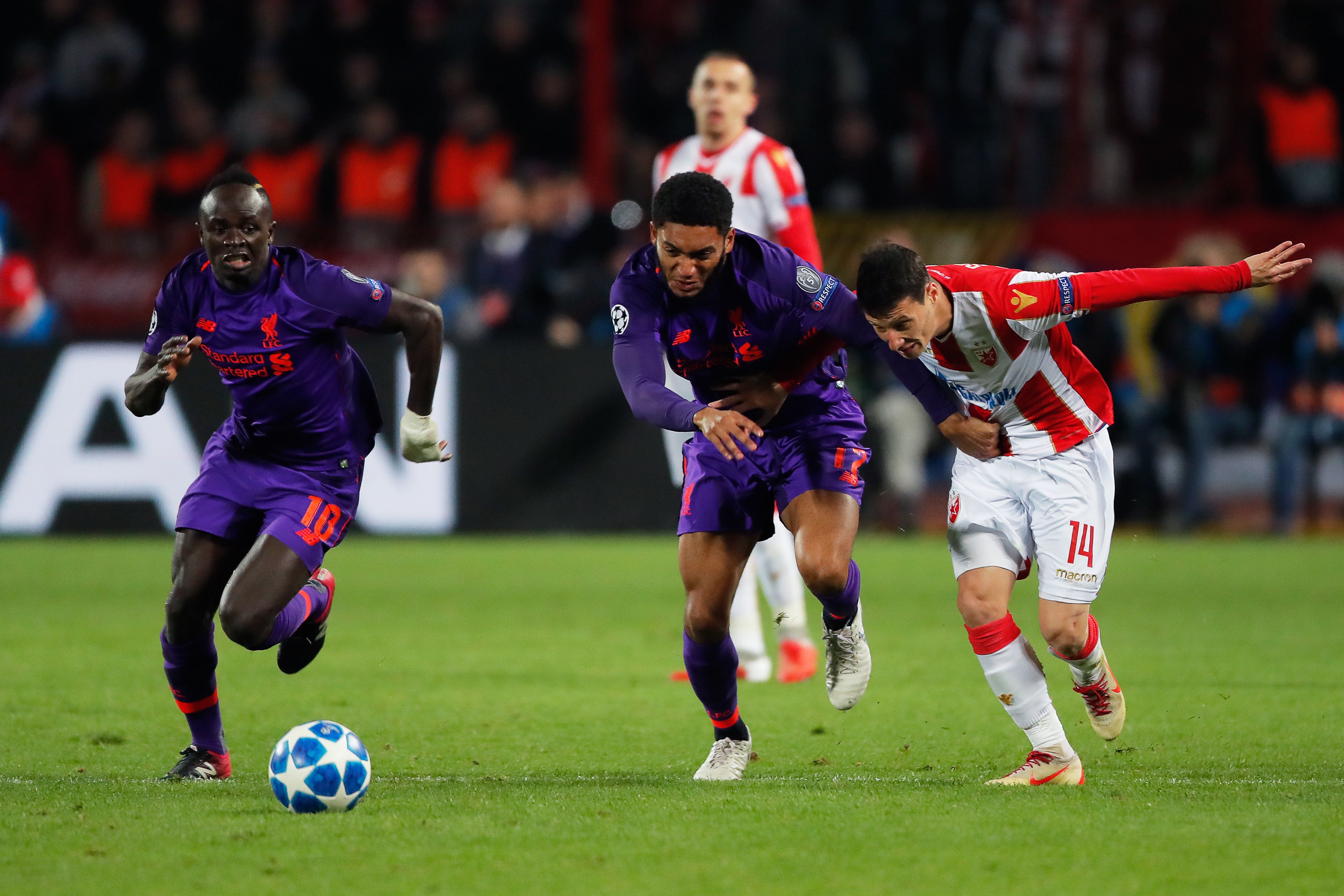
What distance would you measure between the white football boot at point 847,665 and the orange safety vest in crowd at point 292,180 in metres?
11.5

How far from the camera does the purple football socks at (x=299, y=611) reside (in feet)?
18.6

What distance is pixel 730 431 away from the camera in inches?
191

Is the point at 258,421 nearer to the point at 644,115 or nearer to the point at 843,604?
the point at 843,604

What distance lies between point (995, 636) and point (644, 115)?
12.6m

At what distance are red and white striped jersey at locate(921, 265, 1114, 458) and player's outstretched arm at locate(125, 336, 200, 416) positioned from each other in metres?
2.32

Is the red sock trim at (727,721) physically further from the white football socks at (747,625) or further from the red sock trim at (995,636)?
the white football socks at (747,625)

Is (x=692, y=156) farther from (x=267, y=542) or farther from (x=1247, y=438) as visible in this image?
(x=1247, y=438)

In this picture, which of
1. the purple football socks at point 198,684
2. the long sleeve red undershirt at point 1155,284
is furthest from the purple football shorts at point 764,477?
the purple football socks at point 198,684

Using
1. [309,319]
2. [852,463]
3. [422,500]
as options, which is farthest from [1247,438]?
[309,319]

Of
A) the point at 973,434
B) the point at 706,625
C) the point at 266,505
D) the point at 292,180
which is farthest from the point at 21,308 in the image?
the point at 973,434

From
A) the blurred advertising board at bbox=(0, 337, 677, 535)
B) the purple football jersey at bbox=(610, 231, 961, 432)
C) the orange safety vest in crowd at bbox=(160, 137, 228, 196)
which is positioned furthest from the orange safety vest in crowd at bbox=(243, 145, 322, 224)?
the purple football jersey at bbox=(610, 231, 961, 432)

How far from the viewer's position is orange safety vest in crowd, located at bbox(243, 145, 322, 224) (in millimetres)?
16312

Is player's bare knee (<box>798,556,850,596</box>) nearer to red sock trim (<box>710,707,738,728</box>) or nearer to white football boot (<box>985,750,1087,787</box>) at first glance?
red sock trim (<box>710,707,738,728</box>)

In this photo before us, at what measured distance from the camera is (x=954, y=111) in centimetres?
1639
